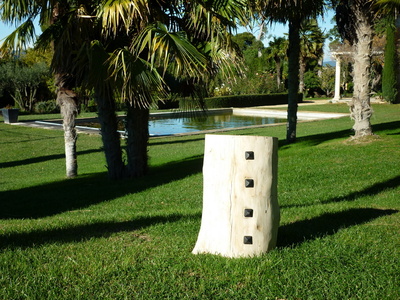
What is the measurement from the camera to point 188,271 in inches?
145

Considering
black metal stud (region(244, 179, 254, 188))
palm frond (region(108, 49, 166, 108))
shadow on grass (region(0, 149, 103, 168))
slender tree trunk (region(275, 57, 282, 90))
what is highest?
slender tree trunk (region(275, 57, 282, 90))

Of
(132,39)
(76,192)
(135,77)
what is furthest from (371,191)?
(76,192)

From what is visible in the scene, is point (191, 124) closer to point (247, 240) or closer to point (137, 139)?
point (137, 139)

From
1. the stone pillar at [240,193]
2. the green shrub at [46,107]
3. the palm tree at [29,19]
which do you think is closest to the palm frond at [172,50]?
the palm tree at [29,19]

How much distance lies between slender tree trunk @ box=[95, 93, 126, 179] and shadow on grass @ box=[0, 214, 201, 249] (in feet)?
16.3

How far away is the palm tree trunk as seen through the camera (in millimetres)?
11031

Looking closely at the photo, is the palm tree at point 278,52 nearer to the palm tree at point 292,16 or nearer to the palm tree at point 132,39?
the palm tree at point 292,16

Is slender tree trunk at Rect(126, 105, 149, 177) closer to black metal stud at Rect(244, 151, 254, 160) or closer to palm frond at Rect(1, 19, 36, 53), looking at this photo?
palm frond at Rect(1, 19, 36, 53)

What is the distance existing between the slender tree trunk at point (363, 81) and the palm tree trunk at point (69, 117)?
6.16 metres

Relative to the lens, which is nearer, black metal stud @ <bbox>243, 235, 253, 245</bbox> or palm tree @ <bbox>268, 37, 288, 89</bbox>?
black metal stud @ <bbox>243, 235, 253, 245</bbox>

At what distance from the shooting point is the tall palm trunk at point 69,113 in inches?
433

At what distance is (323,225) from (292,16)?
7.71 meters

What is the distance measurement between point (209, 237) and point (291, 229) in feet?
3.95

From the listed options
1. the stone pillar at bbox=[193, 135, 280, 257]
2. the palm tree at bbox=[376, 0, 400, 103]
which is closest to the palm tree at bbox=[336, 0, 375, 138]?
the stone pillar at bbox=[193, 135, 280, 257]
